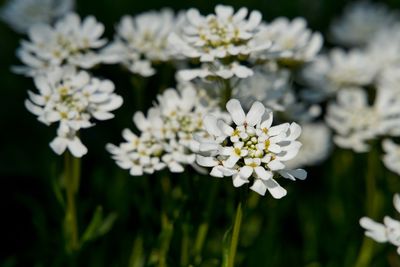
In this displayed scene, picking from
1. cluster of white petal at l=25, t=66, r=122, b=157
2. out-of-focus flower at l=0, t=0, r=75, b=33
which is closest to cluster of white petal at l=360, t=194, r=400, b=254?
cluster of white petal at l=25, t=66, r=122, b=157

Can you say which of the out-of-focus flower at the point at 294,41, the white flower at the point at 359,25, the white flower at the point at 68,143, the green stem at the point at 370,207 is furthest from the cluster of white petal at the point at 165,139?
the white flower at the point at 359,25

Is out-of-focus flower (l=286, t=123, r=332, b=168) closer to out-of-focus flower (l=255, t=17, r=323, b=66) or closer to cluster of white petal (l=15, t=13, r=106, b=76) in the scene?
out-of-focus flower (l=255, t=17, r=323, b=66)

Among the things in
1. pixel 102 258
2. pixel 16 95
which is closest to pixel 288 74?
pixel 102 258

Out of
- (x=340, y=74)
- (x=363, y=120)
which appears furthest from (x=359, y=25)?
(x=363, y=120)

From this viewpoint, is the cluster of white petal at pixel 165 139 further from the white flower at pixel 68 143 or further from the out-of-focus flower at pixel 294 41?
the out-of-focus flower at pixel 294 41

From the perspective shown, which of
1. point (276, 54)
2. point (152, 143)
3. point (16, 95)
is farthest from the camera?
point (16, 95)

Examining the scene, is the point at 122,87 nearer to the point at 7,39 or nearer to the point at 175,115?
the point at 7,39
